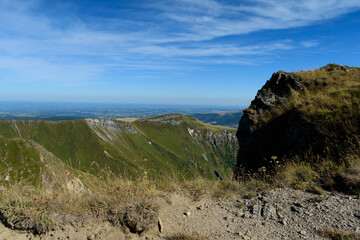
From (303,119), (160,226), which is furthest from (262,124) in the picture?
(160,226)

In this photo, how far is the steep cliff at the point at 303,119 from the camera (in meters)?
8.87

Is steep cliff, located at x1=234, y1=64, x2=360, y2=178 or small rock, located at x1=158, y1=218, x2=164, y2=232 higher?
steep cliff, located at x1=234, y1=64, x2=360, y2=178

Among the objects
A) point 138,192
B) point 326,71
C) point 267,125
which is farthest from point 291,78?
point 138,192

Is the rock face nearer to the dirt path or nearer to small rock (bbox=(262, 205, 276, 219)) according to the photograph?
the dirt path

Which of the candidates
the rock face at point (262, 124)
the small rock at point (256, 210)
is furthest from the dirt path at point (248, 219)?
the rock face at point (262, 124)

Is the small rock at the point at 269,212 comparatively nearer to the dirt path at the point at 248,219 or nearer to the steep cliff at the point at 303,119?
the dirt path at the point at 248,219

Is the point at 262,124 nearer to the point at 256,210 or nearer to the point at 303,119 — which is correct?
the point at 303,119

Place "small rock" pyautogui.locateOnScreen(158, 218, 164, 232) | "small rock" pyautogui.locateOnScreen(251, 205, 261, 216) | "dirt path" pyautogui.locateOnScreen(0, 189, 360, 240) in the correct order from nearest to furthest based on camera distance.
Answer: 1. "dirt path" pyautogui.locateOnScreen(0, 189, 360, 240)
2. "small rock" pyautogui.locateOnScreen(158, 218, 164, 232)
3. "small rock" pyautogui.locateOnScreen(251, 205, 261, 216)

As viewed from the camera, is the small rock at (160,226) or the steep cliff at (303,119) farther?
the steep cliff at (303,119)

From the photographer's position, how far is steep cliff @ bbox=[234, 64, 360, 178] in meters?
8.87

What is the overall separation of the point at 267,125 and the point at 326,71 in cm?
700

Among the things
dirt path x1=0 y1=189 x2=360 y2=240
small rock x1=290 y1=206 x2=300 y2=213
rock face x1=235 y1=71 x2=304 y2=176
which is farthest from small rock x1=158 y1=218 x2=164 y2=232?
rock face x1=235 y1=71 x2=304 y2=176

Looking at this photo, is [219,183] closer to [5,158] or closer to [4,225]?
[4,225]

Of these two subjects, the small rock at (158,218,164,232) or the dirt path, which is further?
the small rock at (158,218,164,232)
